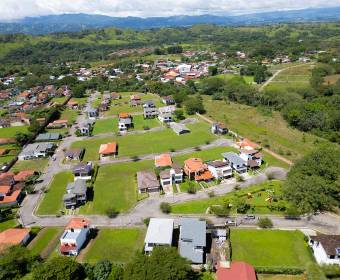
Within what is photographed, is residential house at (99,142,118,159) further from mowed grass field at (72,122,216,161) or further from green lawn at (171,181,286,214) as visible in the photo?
green lawn at (171,181,286,214)

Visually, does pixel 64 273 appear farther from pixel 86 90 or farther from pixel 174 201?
pixel 86 90

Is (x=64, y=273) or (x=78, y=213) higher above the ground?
(x=64, y=273)

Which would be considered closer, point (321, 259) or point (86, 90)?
point (321, 259)

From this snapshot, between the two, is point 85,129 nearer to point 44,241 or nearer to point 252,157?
point 252,157

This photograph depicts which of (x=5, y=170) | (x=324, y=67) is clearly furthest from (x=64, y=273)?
(x=324, y=67)

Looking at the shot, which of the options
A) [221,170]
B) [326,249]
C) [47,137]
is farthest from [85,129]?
[326,249]

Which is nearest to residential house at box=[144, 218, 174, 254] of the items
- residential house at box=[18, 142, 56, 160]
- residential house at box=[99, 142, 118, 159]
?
residential house at box=[99, 142, 118, 159]

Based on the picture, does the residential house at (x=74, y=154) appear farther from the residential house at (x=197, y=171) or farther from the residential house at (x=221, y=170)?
the residential house at (x=221, y=170)
